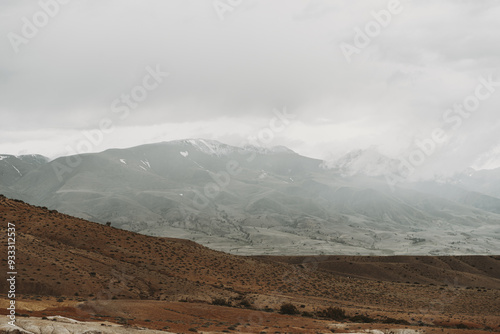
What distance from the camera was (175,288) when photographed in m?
50.6

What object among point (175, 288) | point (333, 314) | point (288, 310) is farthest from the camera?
point (175, 288)

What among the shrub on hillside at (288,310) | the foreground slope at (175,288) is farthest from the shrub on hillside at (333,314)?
the shrub on hillside at (288,310)

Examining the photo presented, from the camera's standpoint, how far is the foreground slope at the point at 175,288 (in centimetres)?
3703

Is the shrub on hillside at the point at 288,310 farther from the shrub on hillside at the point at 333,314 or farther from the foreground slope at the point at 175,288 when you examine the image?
the shrub on hillside at the point at 333,314

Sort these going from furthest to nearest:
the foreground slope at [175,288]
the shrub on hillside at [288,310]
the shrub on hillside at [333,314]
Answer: the shrub on hillside at [333,314], the shrub on hillside at [288,310], the foreground slope at [175,288]

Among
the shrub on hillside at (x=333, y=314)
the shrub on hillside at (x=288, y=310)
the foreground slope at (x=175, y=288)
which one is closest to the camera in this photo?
the foreground slope at (x=175, y=288)

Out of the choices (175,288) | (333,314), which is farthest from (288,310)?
(175,288)

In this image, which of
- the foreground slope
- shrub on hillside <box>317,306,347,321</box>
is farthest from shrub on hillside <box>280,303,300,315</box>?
shrub on hillside <box>317,306,347,321</box>

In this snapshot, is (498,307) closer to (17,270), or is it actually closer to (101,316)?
(101,316)

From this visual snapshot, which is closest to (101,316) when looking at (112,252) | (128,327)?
(128,327)

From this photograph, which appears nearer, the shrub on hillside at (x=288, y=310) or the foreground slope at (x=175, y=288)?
the foreground slope at (x=175, y=288)

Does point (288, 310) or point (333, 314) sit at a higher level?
point (288, 310)

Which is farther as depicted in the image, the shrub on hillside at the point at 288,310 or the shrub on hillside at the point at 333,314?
the shrub on hillside at the point at 333,314

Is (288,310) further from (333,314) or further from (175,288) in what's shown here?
(175,288)
